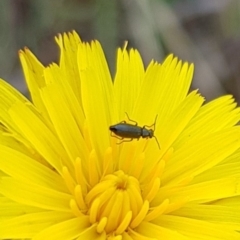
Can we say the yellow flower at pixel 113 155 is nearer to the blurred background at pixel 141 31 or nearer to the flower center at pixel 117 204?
the flower center at pixel 117 204

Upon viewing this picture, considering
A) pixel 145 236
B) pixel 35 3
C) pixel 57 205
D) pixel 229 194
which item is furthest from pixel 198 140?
pixel 35 3

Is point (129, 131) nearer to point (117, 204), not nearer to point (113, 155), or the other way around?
point (113, 155)

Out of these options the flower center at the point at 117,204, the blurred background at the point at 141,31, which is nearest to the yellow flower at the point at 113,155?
the flower center at the point at 117,204

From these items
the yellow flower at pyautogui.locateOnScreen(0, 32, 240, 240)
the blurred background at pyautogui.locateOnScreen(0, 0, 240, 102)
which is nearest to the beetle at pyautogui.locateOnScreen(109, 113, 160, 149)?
the yellow flower at pyautogui.locateOnScreen(0, 32, 240, 240)

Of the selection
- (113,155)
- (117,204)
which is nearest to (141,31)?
(113,155)

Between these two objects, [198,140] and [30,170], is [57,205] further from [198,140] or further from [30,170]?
[198,140]
